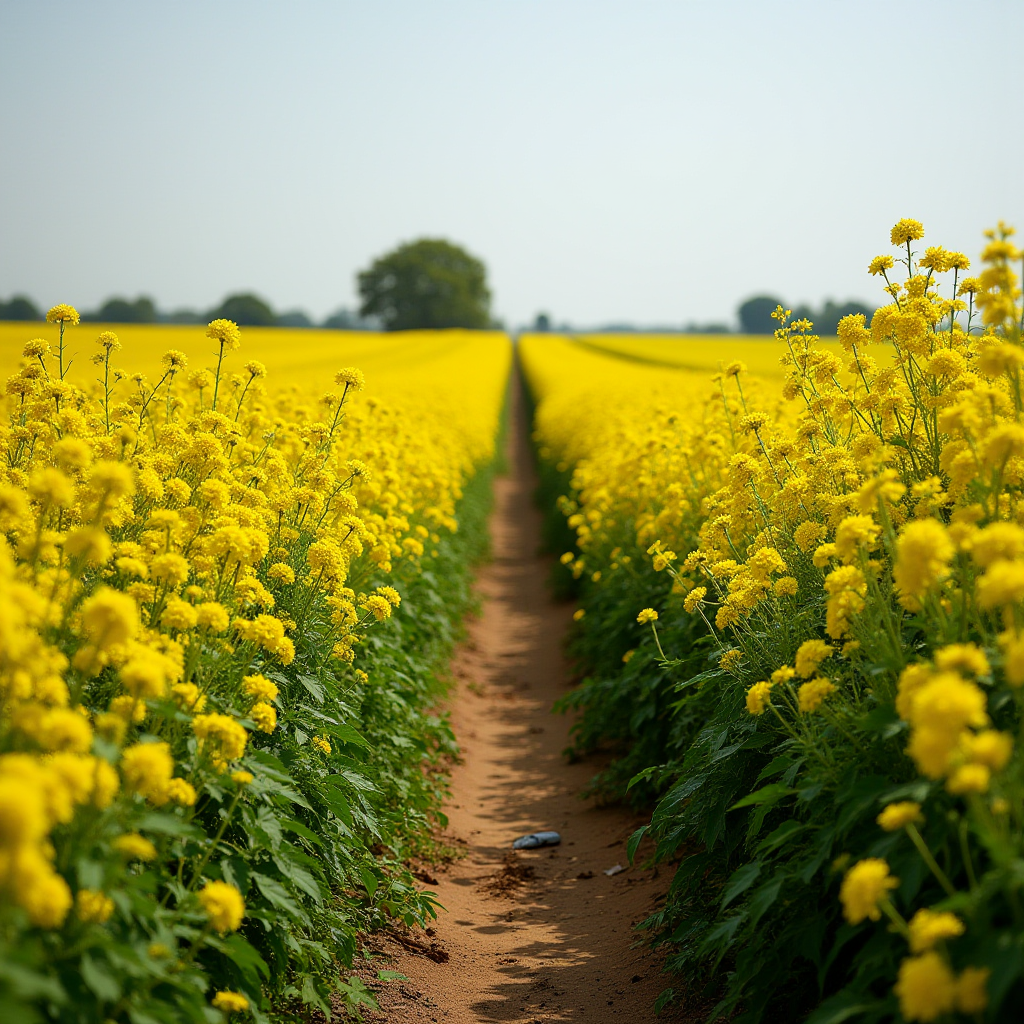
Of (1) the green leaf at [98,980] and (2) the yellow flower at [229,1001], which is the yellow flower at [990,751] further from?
(2) the yellow flower at [229,1001]

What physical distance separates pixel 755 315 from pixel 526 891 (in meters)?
102

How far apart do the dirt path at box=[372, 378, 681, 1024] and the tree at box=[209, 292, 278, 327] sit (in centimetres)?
9774

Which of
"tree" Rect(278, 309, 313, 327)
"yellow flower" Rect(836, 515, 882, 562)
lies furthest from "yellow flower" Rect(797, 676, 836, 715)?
"tree" Rect(278, 309, 313, 327)

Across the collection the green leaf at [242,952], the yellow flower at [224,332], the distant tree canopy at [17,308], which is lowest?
the green leaf at [242,952]

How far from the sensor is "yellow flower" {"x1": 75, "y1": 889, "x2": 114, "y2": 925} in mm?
2156

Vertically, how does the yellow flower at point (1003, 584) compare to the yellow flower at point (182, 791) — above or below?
above

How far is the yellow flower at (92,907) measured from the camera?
84.9 inches

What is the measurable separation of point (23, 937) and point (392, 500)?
14.8 feet

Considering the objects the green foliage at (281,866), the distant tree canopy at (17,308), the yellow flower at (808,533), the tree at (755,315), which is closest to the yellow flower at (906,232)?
the yellow flower at (808,533)

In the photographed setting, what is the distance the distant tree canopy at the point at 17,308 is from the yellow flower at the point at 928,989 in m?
87.7

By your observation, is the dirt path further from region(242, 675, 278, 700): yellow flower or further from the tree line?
the tree line

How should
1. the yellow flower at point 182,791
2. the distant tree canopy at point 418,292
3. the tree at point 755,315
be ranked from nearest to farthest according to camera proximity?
the yellow flower at point 182,791 < the tree at point 755,315 < the distant tree canopy at point 418,292

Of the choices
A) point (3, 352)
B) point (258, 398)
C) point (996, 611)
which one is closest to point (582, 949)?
point (996, 611)

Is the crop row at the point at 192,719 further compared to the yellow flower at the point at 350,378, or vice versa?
the yellow flower at the point at 350,378
